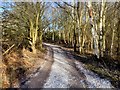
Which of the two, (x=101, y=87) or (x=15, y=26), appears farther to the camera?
(x=15, y=26)

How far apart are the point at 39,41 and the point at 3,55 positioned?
14570 mm

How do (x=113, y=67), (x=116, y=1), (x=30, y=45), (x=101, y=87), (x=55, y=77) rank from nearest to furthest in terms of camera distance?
1. (x=101, y=87)
2. (x=55, y=77)
3. (x=113, y=67)
4. (x=116, y=1)
5. (x=30, y=45)

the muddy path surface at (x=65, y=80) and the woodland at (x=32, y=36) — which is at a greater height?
the woodland at (x=32, y=36)

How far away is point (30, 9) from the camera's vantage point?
95.8 ft

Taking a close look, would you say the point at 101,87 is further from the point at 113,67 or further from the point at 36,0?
the point at 36,0

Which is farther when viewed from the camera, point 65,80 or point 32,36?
point 32,36

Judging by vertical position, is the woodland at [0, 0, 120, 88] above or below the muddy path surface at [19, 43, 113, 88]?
above

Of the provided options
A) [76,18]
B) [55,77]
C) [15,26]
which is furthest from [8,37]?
[76,18]

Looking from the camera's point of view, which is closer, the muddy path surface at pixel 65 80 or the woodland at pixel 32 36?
the muddy path surface at pixel 65 80

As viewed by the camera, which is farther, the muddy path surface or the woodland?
the woodland

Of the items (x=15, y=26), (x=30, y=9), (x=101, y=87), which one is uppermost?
(x=30, y=9)

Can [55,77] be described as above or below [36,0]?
below

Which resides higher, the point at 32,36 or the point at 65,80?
the point at 32,36

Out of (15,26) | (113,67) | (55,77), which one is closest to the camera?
(55,77)
